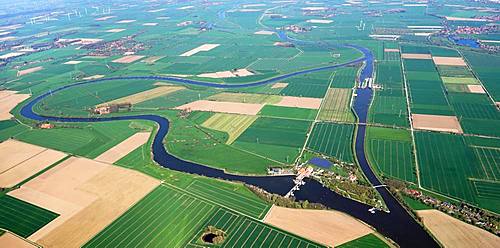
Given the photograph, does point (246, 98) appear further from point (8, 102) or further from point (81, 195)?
point (8, 102)

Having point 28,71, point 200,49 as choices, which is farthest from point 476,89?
point 28,71

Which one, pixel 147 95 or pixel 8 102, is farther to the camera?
pixel 147 95

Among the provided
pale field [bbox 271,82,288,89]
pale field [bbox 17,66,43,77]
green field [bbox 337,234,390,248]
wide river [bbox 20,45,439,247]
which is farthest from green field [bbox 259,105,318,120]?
Result: pale field [bbox 17,66,43,77]

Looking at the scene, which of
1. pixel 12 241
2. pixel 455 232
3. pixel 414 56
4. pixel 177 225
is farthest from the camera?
pixel 414 56

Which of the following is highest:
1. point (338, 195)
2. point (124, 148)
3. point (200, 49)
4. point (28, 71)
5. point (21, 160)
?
point (200, 49)

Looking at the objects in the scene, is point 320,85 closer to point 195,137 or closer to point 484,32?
point 195,137

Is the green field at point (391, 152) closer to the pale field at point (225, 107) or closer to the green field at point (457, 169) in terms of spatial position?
the green field at point (457, 169)
